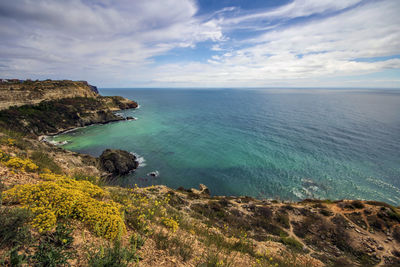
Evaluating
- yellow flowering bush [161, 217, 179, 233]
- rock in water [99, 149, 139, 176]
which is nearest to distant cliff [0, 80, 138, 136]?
rock in water [99, 149, 139, 176]

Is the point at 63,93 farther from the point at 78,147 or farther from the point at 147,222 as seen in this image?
the point at 147,222

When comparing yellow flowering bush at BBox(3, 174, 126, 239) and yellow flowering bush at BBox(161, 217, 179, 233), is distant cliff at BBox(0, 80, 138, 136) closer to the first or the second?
yellow flowering bush at BBox(3, 174, 126, 239)

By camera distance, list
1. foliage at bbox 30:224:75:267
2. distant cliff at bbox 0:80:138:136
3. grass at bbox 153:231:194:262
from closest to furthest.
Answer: foliage at bbox 30:224:75:267
grass at bbox 153:231:194:262
distant cliff at bbox 0:80:138:136

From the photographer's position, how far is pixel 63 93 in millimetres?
72562

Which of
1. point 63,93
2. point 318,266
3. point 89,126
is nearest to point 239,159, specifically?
point 318,266

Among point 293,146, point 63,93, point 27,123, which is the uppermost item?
point 63,93

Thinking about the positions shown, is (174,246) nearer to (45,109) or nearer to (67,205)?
(67,205)

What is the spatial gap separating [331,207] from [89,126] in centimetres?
7363

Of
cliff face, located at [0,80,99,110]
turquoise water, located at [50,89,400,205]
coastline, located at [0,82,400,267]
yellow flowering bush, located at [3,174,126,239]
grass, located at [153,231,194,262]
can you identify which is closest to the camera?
yellow flowering bush, located at [3,174,126,239]

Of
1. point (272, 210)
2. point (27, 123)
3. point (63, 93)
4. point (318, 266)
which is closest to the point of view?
point (318, 266)

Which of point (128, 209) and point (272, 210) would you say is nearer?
point (128, 209)

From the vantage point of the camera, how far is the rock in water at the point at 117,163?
3020 centimetres

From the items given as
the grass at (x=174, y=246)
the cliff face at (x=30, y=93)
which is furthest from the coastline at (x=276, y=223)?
the cliff face at (x=30, y=93)

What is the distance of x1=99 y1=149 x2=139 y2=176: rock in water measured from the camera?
30.2 m
